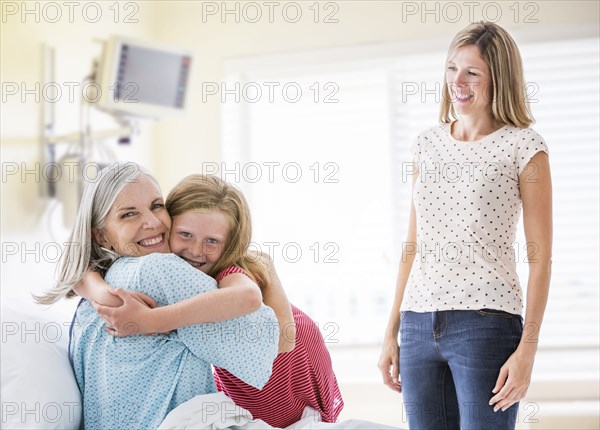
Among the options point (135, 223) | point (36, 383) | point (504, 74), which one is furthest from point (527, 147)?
point (36, 383)

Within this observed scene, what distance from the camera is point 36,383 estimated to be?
57.7 inches

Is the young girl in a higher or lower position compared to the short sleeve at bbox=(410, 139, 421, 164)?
lower

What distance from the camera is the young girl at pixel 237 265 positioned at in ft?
5.10

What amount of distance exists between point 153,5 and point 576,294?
2.34m

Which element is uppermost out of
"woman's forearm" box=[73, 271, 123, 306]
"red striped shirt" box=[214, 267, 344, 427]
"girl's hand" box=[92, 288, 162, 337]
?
"woman's forearm" box=[73, 271, 123, 306]

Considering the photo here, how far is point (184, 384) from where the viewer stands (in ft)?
4.55

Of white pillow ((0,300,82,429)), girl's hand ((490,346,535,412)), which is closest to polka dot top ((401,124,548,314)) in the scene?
girl's hand ((490,346,535,412))

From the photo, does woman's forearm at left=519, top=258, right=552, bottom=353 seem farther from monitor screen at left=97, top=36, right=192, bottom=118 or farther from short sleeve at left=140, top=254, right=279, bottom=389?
monitor screen at left=97, top=36, right=192, bottom=118

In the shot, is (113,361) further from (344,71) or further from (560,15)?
(560,15)

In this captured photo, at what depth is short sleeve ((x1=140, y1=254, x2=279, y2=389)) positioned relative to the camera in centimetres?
137

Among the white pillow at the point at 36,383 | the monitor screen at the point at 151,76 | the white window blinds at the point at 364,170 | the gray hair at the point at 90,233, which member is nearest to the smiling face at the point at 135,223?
the gray hair at the point at 90,233

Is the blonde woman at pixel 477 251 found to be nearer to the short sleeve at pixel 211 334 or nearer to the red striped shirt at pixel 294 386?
the red striped shirt at pixel 294 386

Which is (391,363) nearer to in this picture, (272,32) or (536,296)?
(536,296)

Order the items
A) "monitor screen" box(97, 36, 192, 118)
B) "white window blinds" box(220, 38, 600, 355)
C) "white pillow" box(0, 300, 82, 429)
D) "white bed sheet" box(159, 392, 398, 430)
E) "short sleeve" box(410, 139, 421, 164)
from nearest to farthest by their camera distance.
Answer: "white bed sheet" box(159, 392, 398, 430) → "white pillow" box(0, 300, 82, 429) → "short sleeve" box(410, 139, 421, 164) → "monitor screen" box(97, 36, 192, 118) → "white window blinds" box(220, 38, 600, 355)
